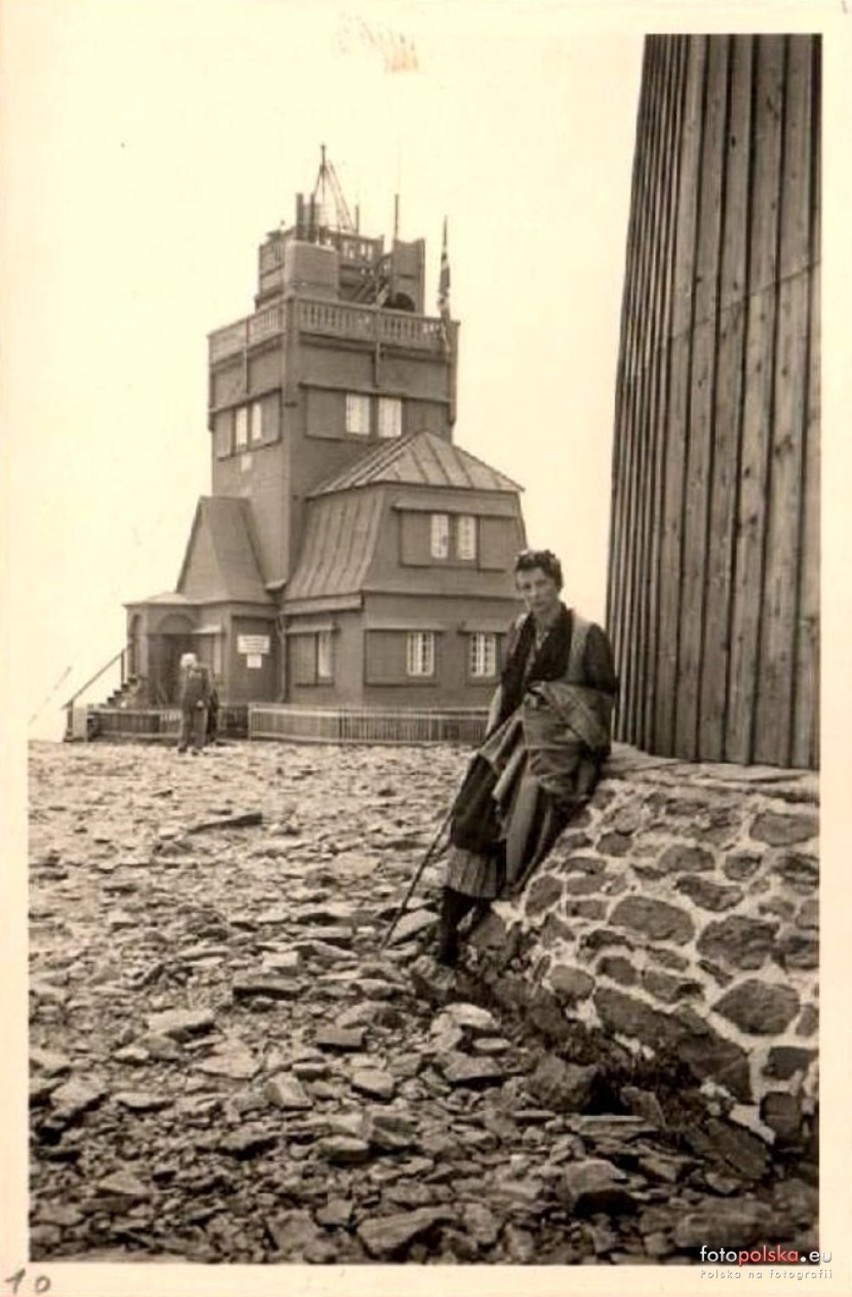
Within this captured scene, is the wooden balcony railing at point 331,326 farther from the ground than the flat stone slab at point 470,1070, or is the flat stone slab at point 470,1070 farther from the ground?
the wooden balcony railing at point 331,326

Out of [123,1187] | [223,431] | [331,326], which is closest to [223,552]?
[223,431]

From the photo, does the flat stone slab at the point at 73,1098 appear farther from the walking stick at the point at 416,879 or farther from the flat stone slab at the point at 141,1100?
the walking stick at the point at 416,879

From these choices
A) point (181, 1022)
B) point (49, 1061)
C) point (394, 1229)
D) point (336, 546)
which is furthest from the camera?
point (336, 546)

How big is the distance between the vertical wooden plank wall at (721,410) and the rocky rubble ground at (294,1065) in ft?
3.12

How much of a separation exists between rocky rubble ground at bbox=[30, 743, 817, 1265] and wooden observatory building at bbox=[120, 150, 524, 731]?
0.35 metres

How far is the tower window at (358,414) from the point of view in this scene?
4.35 meters

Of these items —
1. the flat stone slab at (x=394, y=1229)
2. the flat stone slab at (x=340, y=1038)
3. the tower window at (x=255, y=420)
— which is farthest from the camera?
the tower window at (x=255, y=420)

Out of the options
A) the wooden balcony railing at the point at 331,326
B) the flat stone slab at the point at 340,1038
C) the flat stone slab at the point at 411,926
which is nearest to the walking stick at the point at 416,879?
the flat stone slab at the point at 411,926

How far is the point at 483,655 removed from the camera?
14.0 feet

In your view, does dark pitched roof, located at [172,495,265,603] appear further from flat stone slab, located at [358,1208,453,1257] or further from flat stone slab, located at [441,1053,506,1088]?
flat stone slab, located at [358,1208,453,1257]

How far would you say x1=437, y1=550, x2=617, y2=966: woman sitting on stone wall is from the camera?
4.05 metres

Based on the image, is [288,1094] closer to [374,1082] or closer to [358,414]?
[374,1082]

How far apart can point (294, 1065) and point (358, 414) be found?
7.74ft

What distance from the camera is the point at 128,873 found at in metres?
4.01
